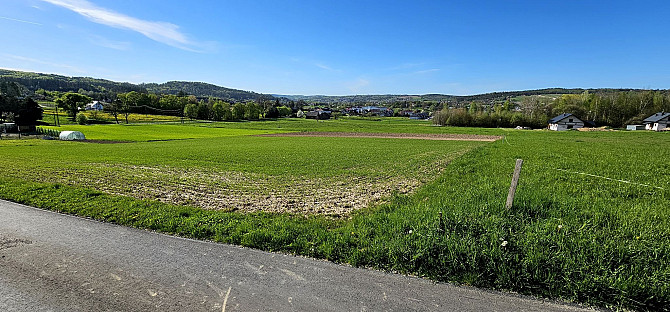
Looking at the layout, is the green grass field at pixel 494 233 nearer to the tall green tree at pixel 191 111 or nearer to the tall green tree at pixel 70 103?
the tall green tree at pixel 70 103

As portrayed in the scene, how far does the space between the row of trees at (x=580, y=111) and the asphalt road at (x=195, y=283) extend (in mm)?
104416

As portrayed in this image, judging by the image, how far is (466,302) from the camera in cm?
420

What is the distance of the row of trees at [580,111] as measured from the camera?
88.9 meters

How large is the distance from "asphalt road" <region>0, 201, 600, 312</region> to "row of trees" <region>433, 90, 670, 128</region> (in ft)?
343

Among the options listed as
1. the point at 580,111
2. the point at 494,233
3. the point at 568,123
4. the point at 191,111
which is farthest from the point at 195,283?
the point at 191,111

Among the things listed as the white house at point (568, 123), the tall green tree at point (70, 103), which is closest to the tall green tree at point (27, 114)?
the tall green tree at point (70, 103)

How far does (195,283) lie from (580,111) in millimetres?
129198

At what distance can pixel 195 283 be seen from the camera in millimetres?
4617

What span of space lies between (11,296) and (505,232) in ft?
26.2

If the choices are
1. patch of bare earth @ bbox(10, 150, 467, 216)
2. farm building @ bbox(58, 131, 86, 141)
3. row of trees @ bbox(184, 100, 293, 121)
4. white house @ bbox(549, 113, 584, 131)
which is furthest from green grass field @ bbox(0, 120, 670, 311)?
row of trees @ bbox(184, 100, 293, 121)

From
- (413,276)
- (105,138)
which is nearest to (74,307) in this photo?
(413,276)

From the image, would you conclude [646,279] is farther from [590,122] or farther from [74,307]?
[590,122]

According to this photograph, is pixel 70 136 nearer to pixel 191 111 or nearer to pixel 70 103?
pixel 70 103

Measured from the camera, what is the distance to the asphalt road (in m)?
4.09
